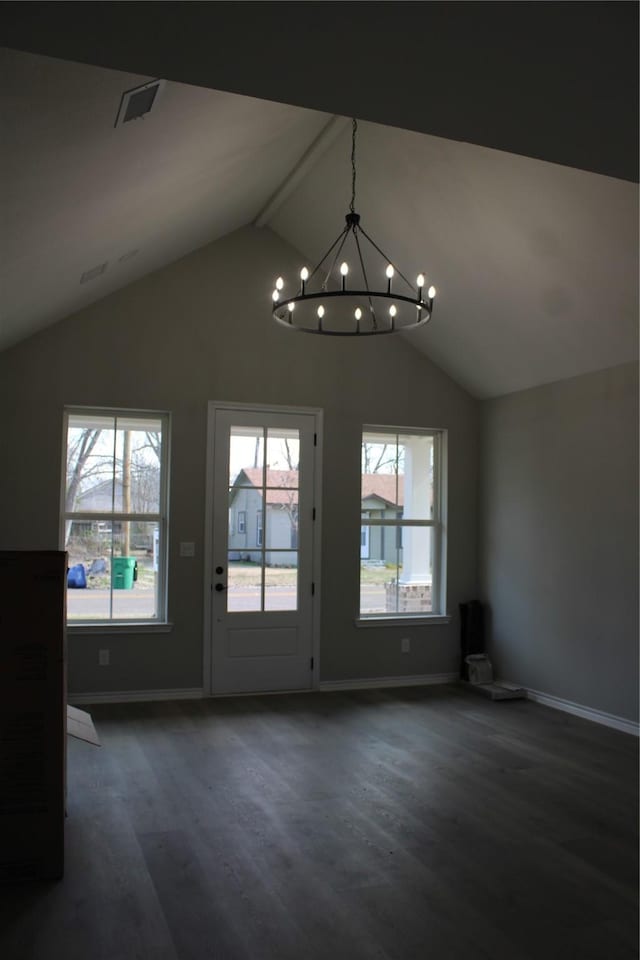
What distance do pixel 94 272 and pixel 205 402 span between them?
150 centimetres

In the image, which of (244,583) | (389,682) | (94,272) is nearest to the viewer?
(94,272)

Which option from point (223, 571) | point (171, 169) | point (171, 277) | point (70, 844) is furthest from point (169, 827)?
point (171, 277)

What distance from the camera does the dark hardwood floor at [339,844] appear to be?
2.64 m

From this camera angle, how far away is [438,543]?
703cm

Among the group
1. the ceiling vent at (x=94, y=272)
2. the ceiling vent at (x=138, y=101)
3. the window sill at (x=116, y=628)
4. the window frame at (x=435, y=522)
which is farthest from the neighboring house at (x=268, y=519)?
the ceiling vent at (x=138, y=101)

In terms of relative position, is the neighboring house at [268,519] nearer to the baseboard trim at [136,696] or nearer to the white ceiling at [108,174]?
the baseboard trim at [136,696]

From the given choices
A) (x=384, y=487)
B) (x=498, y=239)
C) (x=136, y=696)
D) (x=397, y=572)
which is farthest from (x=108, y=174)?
(x=397, y=572)

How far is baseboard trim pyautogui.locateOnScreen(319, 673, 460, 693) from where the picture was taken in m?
6.47

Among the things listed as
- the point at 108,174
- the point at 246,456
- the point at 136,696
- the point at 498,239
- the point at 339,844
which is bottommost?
the point at 339,844

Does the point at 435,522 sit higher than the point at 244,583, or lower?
higher

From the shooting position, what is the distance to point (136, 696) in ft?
19.3

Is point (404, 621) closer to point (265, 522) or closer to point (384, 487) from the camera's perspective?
point (384, 487)

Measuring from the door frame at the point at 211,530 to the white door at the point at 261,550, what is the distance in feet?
0.06

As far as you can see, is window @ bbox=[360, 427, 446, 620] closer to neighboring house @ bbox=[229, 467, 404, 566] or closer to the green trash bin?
neighboring house @ bbox=[229, 467, 404, 566]
